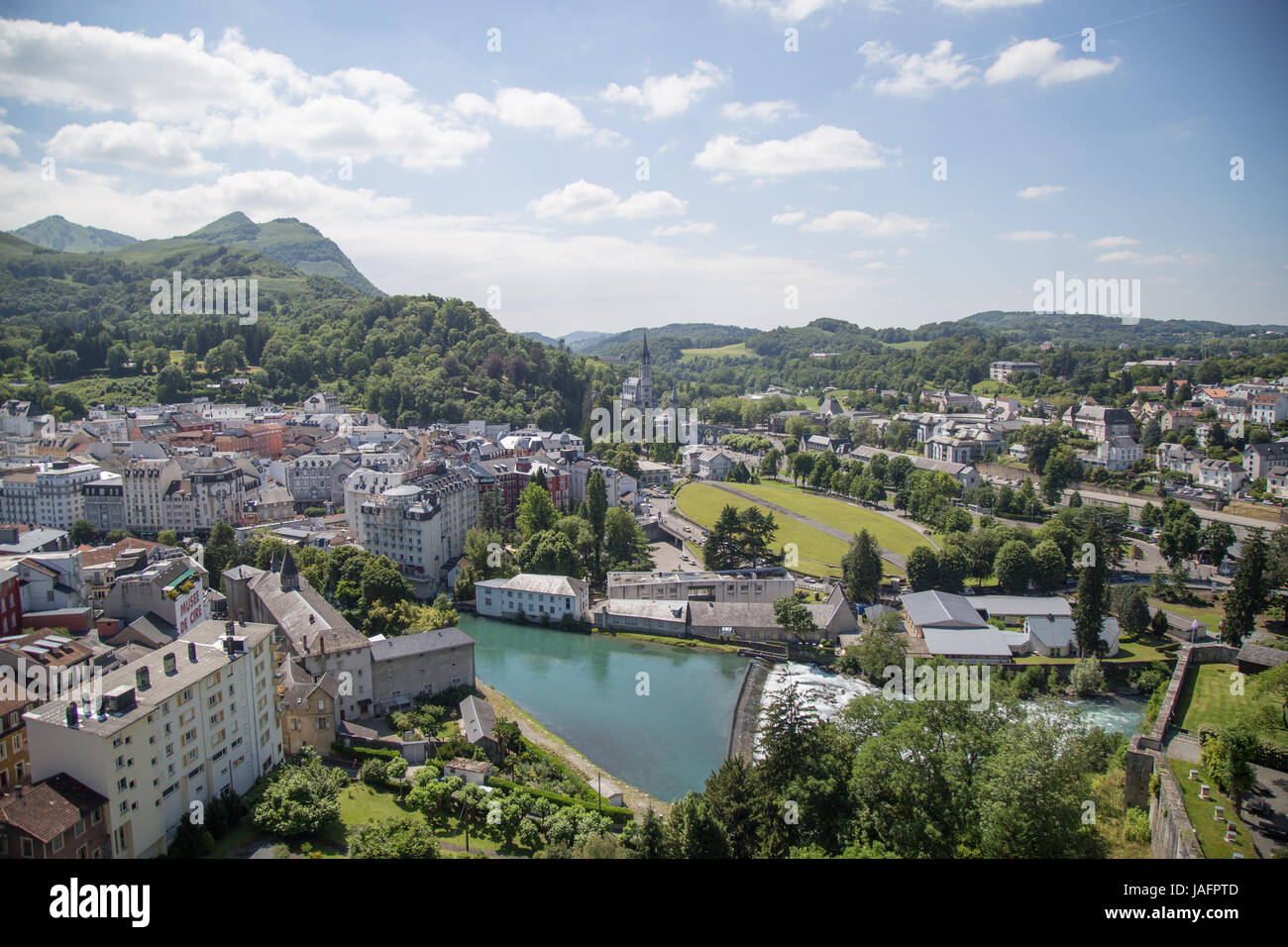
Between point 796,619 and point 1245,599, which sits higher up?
point 1245,599

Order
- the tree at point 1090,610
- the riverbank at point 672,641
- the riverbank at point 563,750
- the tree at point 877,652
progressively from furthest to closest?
the riverbank at point 672,641 → the tree at point 1090,610 → the tree at point 877,652 → the riverbank at point 563,750

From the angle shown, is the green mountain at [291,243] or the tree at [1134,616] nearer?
the tree at [1134,616]

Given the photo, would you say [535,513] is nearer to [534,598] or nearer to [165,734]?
[534,598]

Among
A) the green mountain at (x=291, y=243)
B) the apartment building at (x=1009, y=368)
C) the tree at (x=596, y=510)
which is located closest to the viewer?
the tree at (x=596, y=510)

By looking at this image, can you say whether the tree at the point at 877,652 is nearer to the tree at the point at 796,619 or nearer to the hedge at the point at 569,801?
the tree at the point at 796,619

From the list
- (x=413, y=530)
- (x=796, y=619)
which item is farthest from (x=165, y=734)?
(x=413, y=530)

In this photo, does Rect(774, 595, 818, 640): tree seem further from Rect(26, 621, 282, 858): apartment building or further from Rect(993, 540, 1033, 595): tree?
Rect(26, 621, 282, 858): apartment building

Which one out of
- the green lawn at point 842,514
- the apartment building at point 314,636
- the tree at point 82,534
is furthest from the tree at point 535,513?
the tree at point 82,534
